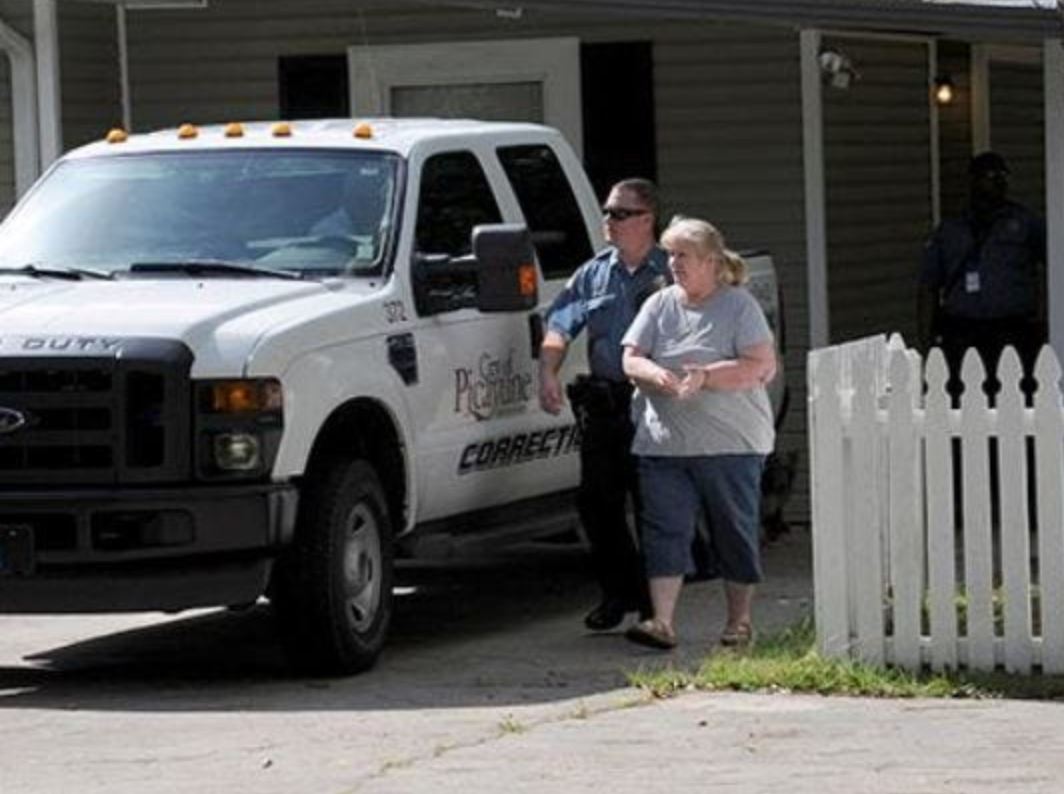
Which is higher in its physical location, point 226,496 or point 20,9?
point 20,9

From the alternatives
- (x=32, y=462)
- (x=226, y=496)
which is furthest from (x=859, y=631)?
(x=32, y=462)

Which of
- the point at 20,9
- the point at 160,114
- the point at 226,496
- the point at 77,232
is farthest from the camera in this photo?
the point at 160,114

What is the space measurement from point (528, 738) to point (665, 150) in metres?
7.08

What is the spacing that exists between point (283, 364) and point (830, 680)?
227cm

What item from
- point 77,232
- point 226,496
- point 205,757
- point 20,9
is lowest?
point 205,757

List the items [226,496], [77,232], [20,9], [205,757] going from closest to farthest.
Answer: [205,757]
[226,496]
[77,232]
[20,9]

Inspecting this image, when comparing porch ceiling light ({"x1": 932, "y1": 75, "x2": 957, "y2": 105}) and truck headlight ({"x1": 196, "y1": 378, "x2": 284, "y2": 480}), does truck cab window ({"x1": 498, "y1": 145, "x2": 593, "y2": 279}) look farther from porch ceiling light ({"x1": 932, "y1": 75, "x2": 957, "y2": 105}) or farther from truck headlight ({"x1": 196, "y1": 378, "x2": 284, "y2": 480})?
porch ceiling light ({"x1": 932, "y1": 75, "x2": 957, "y2": 105})

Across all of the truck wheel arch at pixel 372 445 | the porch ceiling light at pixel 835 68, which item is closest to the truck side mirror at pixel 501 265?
the truck wheel arch at pixel 372 445

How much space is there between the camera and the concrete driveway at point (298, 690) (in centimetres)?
877

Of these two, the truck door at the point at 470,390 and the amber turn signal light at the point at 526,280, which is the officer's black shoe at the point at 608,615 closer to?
the truck door at the point at 470,390

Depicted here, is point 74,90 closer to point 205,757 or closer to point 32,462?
point 32,462

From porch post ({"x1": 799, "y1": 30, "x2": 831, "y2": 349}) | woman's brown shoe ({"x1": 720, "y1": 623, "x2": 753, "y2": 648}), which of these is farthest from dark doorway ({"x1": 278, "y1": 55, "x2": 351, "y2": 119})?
woman's brown shoe ({"x1": 720, "y1": 623, "x2": 753, "y2": 648})

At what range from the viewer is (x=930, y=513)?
991 cm

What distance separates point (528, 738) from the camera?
9.06 m
